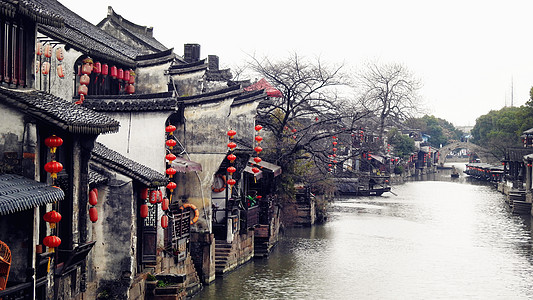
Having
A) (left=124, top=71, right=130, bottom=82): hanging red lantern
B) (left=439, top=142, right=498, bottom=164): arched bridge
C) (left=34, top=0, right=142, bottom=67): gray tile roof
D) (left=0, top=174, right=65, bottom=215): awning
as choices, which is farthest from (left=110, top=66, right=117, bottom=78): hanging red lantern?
(left=439, top=142, right=498, bottom=164): arched bridge

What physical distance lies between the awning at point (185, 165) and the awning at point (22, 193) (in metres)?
9.98

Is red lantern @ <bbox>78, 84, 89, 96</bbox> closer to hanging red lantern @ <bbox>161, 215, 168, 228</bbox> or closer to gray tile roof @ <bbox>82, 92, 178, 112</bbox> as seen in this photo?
gray tile roof @ <bbox>82, 92, 178, 112</bbox>

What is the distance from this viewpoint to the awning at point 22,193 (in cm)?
1082

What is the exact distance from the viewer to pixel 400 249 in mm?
33562

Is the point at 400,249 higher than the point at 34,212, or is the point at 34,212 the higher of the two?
the point at 34,212

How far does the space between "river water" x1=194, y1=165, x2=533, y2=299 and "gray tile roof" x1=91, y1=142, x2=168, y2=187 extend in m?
5.86

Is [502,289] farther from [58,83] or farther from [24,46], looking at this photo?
[24,46]

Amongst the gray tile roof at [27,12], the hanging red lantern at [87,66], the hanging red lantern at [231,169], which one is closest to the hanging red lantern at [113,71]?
the hanging red lantern at [87,66]

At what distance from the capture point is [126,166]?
1798 cm

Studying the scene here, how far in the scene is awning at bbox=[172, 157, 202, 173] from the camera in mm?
22531

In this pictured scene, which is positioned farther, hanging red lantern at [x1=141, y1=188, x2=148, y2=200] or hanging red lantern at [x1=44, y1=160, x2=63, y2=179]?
hanging red lantern at [x1=141, y1=188, x2=148, y2=200]

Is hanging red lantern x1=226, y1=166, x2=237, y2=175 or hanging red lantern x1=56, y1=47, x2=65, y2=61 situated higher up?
hanging red lantern x1=56, y1=47, x2=65, y2=61

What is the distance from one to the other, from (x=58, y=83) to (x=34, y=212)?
925 centimetres

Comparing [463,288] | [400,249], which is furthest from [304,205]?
[463,288]
